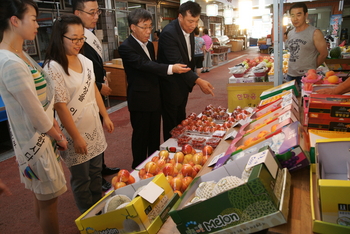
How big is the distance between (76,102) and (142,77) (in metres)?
0.95

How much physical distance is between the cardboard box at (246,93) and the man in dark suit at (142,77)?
2.74ft

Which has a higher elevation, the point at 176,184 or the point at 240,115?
the point at 240,115

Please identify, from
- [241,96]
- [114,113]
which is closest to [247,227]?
[241,96]

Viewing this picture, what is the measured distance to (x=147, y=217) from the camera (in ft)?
3.92

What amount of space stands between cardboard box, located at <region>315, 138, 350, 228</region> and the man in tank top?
2.52 m

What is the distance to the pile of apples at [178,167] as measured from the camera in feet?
5.39

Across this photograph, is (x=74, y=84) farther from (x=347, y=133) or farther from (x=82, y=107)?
(x=347, y=133)

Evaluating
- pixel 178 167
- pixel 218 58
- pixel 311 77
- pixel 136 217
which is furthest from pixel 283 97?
pixel 218 58

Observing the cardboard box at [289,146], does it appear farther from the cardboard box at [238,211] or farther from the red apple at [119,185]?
the red apple at [119,185]

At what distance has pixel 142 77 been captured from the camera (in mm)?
2664

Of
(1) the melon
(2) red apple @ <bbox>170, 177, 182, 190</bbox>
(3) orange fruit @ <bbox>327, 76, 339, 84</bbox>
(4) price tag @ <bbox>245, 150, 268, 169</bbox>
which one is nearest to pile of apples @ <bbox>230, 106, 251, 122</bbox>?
(3) orange fruit @ <bbox>327, 76, 339, 84</bbox>

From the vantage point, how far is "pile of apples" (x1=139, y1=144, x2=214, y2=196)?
1642 mm

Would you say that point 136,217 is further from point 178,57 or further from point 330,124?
point 178,57

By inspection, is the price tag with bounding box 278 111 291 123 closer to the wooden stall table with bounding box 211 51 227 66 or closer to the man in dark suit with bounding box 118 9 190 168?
the man in dark suit with bounding box 118 9 190 168
